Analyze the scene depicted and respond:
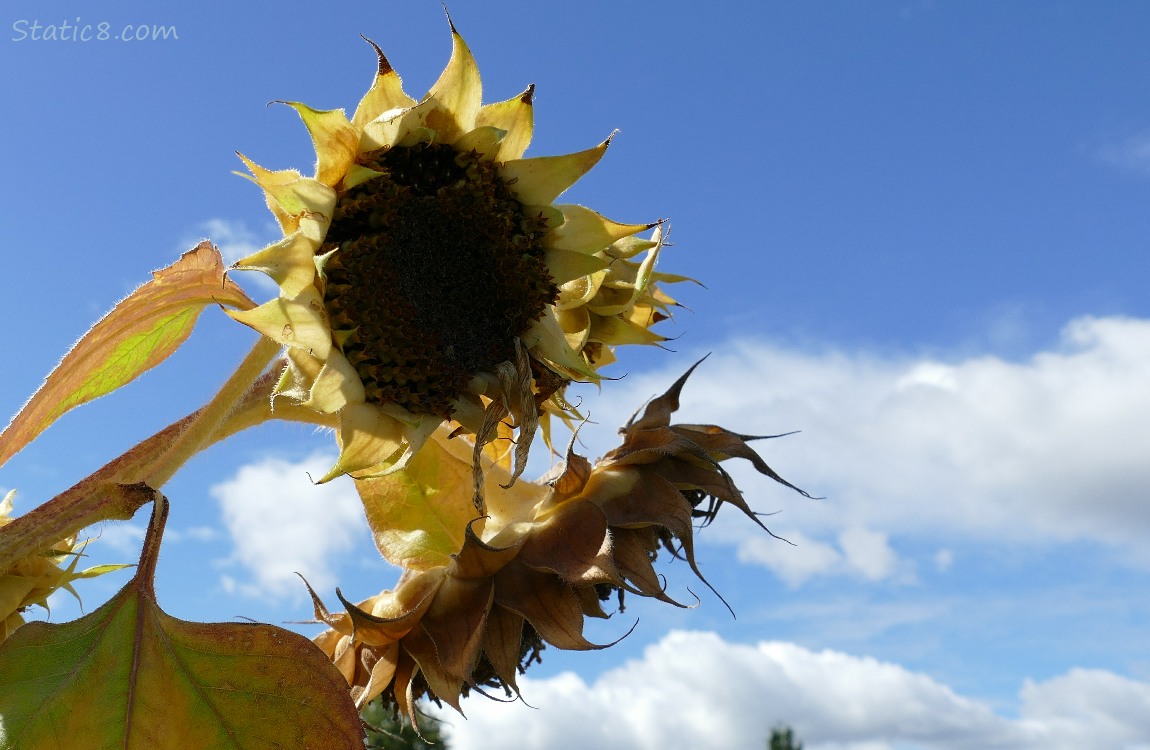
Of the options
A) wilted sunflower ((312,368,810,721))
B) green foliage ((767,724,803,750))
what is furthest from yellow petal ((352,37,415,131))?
green foliage ((767,724,803,750))

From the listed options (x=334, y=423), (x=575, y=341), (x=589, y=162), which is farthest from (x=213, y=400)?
(x=589, y=162)

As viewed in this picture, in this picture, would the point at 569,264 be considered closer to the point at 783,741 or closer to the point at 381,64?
the point at 381,64

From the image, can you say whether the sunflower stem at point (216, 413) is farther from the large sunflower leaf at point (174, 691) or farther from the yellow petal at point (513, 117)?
the yellow petal at point (513, 117)

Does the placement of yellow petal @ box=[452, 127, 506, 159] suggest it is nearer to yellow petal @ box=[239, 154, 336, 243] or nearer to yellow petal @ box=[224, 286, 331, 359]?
yellow petal @ box=[239, 154, 336, 243]

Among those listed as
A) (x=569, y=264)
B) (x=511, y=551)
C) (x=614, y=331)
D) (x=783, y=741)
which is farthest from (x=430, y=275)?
(x=783, y=741)

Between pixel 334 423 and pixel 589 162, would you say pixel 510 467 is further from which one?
pixel 589 162

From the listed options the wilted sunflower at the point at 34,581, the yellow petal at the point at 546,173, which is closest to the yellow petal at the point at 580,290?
the yellow petal at the point at 546,173
